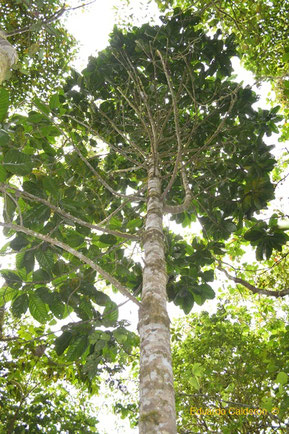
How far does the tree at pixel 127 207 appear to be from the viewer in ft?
7.23

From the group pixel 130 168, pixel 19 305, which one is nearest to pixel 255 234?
pixel 130 168

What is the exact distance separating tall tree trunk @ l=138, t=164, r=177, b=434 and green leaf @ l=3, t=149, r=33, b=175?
111cm

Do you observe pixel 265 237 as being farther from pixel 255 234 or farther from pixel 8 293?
pixel 8 293

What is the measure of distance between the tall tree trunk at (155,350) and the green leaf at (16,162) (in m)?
1.11

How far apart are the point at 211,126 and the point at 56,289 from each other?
9.94 ft

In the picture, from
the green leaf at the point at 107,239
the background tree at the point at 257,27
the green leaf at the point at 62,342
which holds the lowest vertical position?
the green leaf at the point at 62,342

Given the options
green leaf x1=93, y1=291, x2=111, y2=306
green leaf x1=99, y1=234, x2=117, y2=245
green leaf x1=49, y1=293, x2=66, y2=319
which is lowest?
green leaf x1=49, y1=293, x2=66, y2=319

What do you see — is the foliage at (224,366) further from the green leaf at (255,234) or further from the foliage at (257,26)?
the foliage at (257,26)

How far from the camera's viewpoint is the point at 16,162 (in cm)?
218

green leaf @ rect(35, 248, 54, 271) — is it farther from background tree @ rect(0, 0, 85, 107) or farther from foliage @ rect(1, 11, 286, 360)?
background tree @ rect(0, 0, 85, 107)

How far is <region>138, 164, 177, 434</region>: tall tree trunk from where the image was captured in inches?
60.5

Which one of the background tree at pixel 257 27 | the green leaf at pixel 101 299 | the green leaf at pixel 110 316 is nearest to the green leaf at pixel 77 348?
the green leaf at pixel 110 316

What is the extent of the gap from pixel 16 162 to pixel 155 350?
1.51 m

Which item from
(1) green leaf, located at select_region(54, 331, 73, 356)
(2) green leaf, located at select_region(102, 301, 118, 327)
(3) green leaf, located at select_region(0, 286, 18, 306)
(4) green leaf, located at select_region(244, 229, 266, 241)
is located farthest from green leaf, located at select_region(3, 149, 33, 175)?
(4) green leaf, located at select_region(244, 229, 266, 241)
